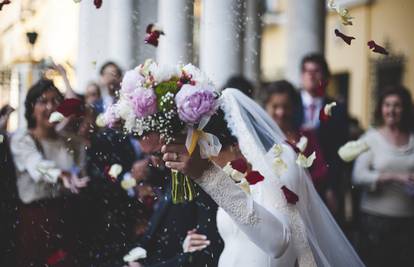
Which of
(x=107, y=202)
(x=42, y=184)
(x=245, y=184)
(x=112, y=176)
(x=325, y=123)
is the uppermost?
(x=245, y=184)

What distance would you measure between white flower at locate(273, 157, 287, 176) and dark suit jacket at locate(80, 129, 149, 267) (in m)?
2.09

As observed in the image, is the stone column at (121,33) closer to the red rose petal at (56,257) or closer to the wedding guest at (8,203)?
the wedding guest at (8,203)

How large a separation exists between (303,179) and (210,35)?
4.04m

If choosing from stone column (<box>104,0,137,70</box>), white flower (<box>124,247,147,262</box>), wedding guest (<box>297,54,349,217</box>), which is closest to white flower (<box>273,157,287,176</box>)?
white flower (<box>124,247,147,262</box>)

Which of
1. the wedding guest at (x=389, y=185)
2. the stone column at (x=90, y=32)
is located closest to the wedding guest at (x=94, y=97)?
the stone column at (x=90, y=32)

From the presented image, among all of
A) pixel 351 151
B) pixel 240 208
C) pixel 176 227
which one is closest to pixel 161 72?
pixel 240 208

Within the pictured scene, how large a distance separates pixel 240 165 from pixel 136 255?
106cm

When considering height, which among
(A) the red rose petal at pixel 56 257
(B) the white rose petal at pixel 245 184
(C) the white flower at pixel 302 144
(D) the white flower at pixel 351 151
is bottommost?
(A) the red rose petal at pixel 56 257

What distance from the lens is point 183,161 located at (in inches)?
131

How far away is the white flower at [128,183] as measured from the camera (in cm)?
568

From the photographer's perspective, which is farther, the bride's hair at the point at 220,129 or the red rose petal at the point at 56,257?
the red rose petal at the point at 56,257

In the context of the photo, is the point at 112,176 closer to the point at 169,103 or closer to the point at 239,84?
the point at 239,84

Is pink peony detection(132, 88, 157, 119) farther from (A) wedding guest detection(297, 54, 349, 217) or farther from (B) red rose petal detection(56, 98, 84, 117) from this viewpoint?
(A) wedding guest detection(297, 54, 349, 217)

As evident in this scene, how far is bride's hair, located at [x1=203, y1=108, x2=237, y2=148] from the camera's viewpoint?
371cm
